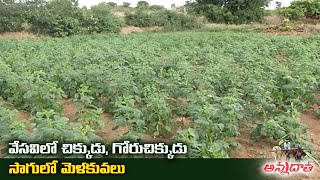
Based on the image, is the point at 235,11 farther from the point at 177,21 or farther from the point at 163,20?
the point at 163,20

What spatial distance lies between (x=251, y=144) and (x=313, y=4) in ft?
115

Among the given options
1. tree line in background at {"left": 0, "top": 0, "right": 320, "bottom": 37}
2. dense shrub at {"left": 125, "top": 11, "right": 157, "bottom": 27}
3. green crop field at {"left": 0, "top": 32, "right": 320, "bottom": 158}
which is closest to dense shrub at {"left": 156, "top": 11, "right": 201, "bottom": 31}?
tree line in background at {"left": 0, "top": 0, "right": 320, "bottom": 37}

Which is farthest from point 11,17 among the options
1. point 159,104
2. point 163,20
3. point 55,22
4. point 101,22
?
point 159,104

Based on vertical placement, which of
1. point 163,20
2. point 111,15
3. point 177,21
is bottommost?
point 177,21

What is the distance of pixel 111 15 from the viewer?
3347 centimetres

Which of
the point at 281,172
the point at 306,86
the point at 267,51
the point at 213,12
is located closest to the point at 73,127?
the point at 281,172

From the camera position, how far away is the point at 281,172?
16.8 feet

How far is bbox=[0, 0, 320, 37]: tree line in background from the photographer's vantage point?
1209 inches

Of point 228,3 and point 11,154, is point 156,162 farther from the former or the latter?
point 228,3

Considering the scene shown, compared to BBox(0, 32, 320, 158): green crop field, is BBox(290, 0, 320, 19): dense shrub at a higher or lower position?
higher

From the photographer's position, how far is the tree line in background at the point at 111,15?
30703 millimetres

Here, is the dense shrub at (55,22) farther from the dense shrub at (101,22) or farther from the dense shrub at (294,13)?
the dense shrub at (294,13)

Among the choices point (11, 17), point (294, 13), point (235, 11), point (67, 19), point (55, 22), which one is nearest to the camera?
point (55, 22)

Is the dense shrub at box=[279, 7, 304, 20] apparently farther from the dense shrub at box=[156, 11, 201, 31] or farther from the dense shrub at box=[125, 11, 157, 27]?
the dense shrub at box=[125, 11, 157, 27]
